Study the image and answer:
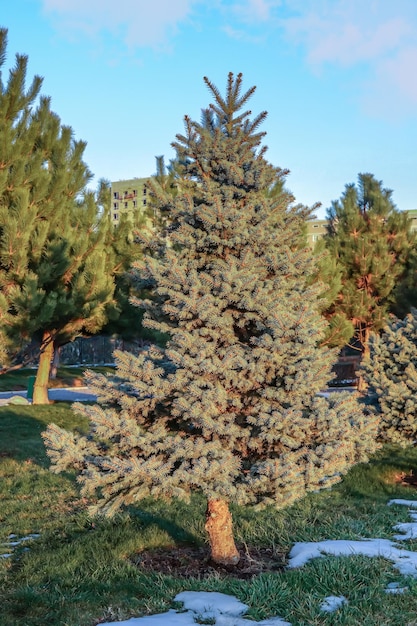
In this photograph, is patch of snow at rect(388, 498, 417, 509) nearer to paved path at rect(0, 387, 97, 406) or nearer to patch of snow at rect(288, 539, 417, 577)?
patch of snow at rect(288, 539, 417, 577)

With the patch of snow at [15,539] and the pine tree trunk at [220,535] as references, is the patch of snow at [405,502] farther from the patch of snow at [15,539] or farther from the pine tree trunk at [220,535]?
the patch of snow at [15,539]

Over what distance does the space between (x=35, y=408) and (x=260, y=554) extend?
38.2 feet

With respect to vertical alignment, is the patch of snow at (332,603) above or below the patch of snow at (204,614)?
above

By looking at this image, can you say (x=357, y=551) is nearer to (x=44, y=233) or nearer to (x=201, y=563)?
(x=201, y=563)

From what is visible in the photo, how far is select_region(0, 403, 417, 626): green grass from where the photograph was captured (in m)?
3.78

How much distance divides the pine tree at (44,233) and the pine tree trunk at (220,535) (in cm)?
815

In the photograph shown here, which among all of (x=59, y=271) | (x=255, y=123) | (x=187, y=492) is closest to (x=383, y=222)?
(x=59, y=271)

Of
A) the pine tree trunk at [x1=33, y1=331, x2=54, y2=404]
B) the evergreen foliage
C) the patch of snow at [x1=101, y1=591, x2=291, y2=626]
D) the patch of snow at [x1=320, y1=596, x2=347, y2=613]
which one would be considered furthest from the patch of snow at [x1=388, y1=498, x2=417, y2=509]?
the pine tree trunk at [x1=33, y1=331, x2=54, y2=404]

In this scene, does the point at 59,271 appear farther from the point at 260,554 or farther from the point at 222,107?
the point at 260,554

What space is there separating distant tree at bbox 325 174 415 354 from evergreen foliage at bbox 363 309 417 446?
494 inches

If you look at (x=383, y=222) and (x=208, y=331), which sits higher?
(x=383, y=222)

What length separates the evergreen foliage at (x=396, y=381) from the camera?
8648 millimetres

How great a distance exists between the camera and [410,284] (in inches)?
885

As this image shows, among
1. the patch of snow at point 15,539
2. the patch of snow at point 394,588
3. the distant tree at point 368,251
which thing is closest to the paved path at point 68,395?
the distant tree at point 368,251
